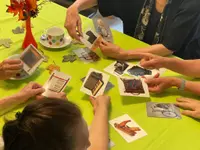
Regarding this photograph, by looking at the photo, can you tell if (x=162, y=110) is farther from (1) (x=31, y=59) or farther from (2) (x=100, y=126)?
(1) (x=31, y=59)

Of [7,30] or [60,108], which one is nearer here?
[60,108]

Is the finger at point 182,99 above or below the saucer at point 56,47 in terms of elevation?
below

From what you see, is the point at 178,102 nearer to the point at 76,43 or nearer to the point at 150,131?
the point at 150,131

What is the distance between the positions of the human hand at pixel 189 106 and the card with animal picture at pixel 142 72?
0.67ft

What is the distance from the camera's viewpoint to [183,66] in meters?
1.53

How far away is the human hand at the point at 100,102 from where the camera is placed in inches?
51.7

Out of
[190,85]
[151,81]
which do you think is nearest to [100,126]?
[151,81]

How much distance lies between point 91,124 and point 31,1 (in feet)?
2.28

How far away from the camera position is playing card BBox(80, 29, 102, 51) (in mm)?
1687

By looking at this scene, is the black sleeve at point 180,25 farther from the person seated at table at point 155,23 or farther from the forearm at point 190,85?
the forearm at point 190,85

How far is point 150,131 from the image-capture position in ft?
4.09

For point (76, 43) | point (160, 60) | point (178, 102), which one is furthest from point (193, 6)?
point (76, 43)

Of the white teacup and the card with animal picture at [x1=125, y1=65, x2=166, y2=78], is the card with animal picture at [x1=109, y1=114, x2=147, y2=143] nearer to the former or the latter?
the card with animal picture at [x1=125, y1=65, x2=166, y2=78]

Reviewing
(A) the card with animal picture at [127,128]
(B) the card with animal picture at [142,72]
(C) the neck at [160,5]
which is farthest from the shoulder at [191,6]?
(A) the card with animal picture at [127,128]
